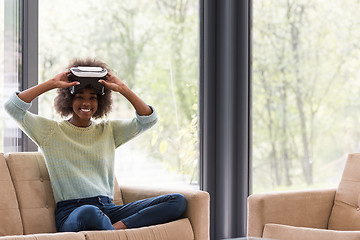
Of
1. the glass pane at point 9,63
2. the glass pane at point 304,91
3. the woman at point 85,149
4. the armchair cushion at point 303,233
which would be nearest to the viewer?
the armchair cushion at point 303,233

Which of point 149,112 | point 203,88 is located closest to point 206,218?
point 149,112

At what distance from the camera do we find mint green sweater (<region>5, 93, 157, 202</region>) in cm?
298

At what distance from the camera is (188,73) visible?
4277mm

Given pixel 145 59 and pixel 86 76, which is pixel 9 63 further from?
pixel 145 59

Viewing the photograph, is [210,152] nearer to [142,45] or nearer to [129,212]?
[142,45]

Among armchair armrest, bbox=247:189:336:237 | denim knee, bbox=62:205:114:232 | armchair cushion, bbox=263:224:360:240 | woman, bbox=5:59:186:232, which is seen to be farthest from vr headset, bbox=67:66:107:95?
armchair cushion, bbox=263:224:360:240

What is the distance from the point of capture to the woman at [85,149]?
291 centimetres

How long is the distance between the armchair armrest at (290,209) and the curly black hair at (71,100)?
984mm

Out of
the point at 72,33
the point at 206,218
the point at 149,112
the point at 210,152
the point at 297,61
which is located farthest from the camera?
the point at 210,152

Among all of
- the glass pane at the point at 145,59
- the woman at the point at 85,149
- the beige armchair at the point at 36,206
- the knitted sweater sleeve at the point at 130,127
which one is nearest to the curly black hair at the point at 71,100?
the woman at the point at 85,149

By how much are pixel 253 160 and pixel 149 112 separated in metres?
1.20

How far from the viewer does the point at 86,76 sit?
120 inches

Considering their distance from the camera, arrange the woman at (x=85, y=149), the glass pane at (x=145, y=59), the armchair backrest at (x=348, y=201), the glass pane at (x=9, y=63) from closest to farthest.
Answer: the woman at (x=85, y=149) < the armchair backrest at (x=348, y=201) < the glass pane at (x=9, y=63) < the glass pane at (x=145, y=59)

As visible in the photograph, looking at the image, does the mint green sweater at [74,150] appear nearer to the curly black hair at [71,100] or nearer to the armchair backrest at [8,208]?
the curly black hair at [71,100]
